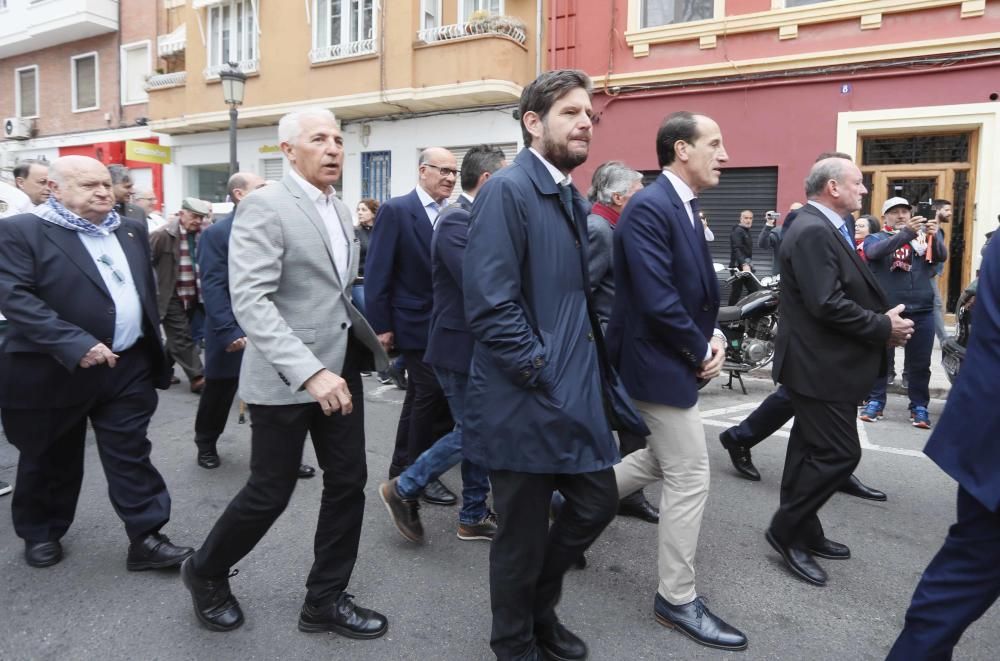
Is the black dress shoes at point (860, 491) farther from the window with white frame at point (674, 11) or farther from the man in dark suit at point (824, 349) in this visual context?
the window with white frame at point (674, 11)

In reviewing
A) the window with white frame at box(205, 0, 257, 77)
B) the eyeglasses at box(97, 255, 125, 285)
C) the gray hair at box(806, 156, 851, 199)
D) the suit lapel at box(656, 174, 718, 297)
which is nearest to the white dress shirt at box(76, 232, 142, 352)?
the eyeglasses at box(97, 255, 125, 285)

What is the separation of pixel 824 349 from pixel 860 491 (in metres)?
1.59

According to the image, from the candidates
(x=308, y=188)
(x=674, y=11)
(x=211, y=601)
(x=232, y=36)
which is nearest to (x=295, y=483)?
(x=211, y=601)

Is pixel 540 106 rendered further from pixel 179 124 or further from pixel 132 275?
pixel 179 124

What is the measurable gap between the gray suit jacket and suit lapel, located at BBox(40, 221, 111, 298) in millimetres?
1070

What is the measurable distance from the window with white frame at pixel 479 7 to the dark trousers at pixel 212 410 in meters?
11.1

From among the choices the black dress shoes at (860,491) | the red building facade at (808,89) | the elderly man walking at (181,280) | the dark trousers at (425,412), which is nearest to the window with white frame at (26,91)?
the red building facade at (808,89)

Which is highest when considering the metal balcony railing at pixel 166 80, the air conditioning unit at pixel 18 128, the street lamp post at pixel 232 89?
the metal balcony railing at pixel 166 80

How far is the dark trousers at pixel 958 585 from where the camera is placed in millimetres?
2078

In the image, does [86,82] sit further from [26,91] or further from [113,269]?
[113,269]

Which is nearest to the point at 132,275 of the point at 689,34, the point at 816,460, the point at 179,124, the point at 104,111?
the point at 816,460

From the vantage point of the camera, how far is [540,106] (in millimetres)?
2479

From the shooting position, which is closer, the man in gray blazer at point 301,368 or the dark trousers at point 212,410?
the man in gray blazer at point 301,368

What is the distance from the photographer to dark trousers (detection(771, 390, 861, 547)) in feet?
11.1
